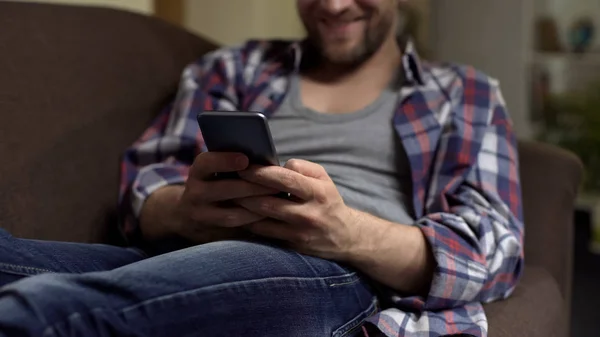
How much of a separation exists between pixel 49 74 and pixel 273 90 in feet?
1.22

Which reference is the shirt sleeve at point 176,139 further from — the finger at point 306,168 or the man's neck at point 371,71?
the finger at point 306,168

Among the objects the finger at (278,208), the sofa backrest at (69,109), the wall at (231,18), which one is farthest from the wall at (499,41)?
the finger at (278,208)

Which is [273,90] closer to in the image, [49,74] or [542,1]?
[49,74]

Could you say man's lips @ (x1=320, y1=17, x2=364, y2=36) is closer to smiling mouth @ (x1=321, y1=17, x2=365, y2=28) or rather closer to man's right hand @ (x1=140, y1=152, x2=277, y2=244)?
smiling mouth @ (x1=321, y1=17, x2=365, y2=28)

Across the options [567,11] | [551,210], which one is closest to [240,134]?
[551,210]

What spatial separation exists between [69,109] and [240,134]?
408 mm

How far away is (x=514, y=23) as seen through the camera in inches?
102

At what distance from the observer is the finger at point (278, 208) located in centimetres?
78

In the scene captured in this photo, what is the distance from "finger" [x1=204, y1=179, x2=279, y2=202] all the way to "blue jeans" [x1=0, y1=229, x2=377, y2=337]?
0.21 ft

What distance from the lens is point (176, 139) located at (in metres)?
1.08

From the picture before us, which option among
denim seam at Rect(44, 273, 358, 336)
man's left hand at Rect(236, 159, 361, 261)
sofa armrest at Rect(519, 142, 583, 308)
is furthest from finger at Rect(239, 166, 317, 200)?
sofa armrest at Rect(519, 142, 583, 308)

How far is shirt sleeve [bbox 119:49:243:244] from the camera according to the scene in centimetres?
102

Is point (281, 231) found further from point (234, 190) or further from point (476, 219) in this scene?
point (476, 219)

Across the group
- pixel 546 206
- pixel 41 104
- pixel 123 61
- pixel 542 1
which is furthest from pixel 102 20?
pixel 542 1
